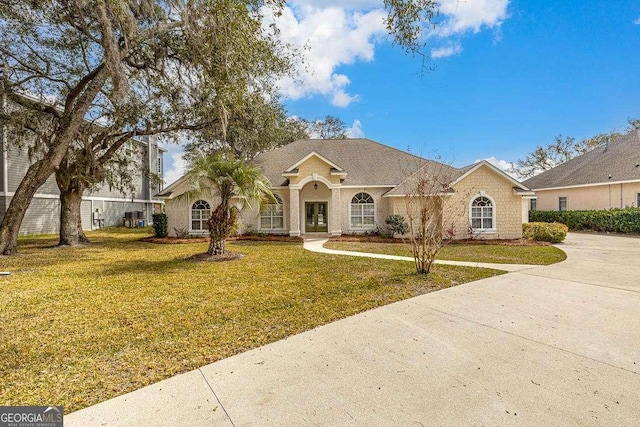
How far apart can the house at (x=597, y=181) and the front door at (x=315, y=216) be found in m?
19.6

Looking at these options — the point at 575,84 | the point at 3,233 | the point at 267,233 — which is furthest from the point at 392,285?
the point at 575,84

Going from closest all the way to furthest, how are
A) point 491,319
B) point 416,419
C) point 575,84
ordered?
point 416,419
point 491,319
point 575,84

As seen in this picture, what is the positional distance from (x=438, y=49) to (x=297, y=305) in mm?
6297

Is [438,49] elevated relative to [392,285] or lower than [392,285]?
elevated

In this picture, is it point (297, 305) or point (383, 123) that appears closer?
point (297, 305)

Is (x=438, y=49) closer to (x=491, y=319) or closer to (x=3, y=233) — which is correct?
(x=491, y=319)

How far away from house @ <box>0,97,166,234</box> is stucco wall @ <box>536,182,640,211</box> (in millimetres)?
31291

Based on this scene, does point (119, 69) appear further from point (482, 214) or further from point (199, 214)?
point (482, 214)

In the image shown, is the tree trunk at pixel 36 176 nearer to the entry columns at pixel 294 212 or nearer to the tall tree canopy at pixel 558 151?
the entry columns at pixel 294 212

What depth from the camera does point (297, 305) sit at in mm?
5734

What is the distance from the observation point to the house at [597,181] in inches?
815

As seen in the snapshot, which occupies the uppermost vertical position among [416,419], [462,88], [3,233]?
[462,88]

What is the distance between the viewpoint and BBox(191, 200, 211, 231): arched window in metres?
18.8

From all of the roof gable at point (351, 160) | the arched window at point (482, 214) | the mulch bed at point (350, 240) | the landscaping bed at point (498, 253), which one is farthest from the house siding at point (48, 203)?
the arched window at point (482, 214)
